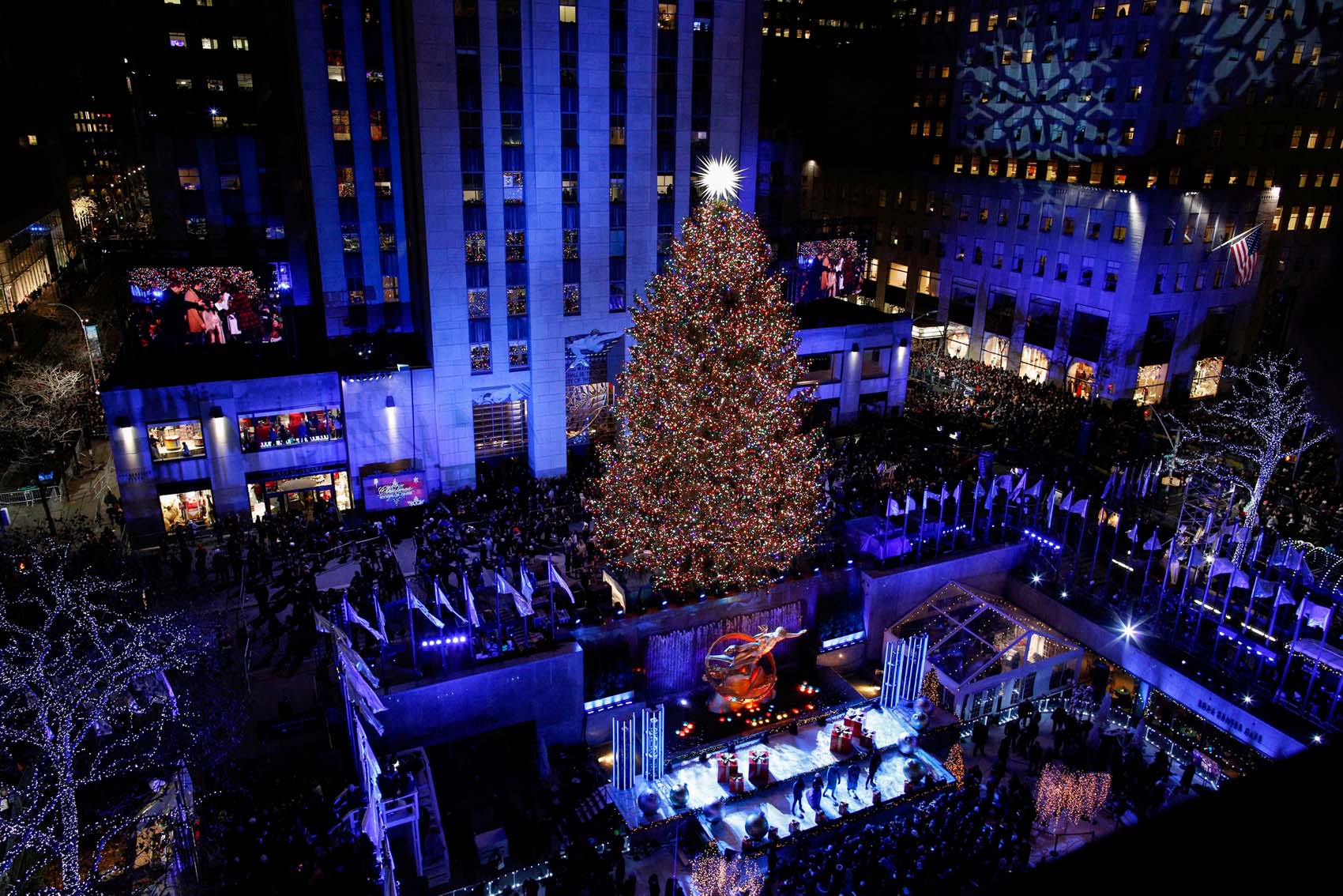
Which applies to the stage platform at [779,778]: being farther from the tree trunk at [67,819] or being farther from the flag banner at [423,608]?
the tree trunk at [67,819]

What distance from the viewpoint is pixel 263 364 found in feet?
114

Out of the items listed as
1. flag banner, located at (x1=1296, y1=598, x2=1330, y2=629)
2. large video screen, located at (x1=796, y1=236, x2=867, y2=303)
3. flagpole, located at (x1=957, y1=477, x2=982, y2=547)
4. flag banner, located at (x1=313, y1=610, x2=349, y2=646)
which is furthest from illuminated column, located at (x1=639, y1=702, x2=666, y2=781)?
large video screen, located at (x1=796, y1=236, x2=867, y2=303)

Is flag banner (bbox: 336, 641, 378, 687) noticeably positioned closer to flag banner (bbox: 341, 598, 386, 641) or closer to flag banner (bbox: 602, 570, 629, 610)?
flag banner (bbox: 341, 598, 386, 641)

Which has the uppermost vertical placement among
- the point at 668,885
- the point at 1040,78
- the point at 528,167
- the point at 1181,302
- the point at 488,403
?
the point at 1040,78

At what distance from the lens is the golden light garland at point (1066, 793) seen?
770 inches

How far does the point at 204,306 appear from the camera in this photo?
33.0 m

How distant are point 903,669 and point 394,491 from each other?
800 inches

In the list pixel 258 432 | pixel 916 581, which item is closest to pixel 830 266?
pixel 916 581

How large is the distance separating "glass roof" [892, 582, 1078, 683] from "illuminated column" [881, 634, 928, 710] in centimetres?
45

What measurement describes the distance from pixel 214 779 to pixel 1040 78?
56.5 meters

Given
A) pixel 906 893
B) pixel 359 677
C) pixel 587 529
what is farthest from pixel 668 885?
pixel 587 529

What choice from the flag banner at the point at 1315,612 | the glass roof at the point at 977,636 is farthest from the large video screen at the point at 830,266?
the flag banner at the point at 1315,612

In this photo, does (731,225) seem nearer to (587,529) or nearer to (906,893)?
(587,529)

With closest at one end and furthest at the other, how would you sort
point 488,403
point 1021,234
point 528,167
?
point 528,167, point 488,403, point 1021,234
